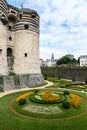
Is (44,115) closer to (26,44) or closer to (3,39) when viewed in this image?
(3,39)

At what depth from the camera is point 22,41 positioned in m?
33.9

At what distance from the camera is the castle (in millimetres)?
33562

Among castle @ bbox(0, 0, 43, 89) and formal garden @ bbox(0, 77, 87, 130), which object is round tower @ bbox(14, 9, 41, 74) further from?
formal garden @ bbox(0, 77, 87, 130)

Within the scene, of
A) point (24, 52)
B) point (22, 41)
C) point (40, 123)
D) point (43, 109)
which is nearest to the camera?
point (40, 123)

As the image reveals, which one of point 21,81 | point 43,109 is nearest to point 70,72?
point 21,81

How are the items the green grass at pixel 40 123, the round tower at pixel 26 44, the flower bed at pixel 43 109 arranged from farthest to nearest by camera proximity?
the round tower at pixel 26 44, the flower bed at pixel 43 109, the green grass at pixel 40 123

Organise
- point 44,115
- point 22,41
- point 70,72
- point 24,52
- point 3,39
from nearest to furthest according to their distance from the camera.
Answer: point 44,115, point 3,39, point 24,52, point 22,41, point 70,72

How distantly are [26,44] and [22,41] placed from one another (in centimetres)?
118

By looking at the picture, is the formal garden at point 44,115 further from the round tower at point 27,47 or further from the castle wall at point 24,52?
the castle wall at point 24,52

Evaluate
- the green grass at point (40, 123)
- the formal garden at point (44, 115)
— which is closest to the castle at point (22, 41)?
the formal garden at point (44, 115)

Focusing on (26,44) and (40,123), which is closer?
(40,123)

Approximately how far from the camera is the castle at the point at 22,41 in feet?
110

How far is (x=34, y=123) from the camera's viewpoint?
12.8 metres

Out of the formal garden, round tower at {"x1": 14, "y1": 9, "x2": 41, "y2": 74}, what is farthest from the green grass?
round tower at {"x1": 14, "y1": 9, "x2": 41, "y2": 74}
